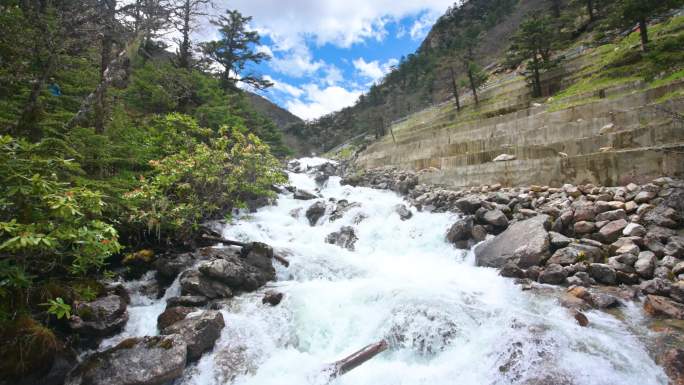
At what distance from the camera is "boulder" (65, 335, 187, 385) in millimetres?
4957

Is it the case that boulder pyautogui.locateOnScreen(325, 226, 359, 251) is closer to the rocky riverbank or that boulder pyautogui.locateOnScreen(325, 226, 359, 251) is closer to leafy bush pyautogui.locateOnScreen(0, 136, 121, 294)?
the rocky riverbank

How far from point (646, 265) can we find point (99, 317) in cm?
1099

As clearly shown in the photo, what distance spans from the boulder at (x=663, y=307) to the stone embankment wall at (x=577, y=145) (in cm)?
465

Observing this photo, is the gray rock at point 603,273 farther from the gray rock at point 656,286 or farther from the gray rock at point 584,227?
the gray rock at point 584,227

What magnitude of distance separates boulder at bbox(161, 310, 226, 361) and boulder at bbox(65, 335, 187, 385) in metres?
0.22

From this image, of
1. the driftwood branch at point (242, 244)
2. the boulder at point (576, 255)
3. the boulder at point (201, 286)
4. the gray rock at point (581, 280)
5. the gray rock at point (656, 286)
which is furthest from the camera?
the driftwood branch at point (242, 244)

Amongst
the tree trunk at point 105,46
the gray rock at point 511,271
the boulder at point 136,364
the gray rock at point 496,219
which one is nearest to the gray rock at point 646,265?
the gray rock at point 511,271

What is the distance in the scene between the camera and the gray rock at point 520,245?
8.04 metres

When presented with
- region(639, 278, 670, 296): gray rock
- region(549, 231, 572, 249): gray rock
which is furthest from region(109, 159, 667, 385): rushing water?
region(549, 231, 572, 249): gray rock

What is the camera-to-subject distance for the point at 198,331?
590 centimetres

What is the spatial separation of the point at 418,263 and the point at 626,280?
5171 mm

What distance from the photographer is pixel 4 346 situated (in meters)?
4.69

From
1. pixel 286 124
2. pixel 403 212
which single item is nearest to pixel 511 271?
pixel 403 212

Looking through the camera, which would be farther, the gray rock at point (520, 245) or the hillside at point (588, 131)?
the hillside at point (588, 131)
